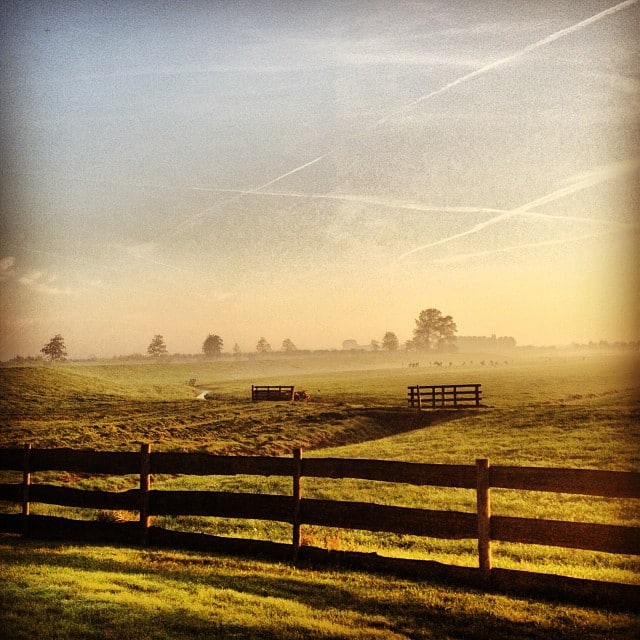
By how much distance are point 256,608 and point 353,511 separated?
259 centimetres

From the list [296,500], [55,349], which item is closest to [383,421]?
[296,500]

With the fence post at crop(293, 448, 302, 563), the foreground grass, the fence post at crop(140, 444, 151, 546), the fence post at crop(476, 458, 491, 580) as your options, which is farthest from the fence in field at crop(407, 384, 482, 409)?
the foreground grass

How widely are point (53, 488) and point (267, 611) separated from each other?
6.60 metres

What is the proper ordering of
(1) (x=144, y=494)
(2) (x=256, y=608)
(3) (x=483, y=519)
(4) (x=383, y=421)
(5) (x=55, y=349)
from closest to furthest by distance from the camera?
(2) (x=256, y=608) < (3) (x=483, y=519) < (1) (x=144, y=494) < (4) (x=383, y=421) < (5) (x=55, y=349)

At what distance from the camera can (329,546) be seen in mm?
10164

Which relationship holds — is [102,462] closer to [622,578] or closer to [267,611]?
[267,611]

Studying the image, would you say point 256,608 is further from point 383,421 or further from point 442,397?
point 442,397

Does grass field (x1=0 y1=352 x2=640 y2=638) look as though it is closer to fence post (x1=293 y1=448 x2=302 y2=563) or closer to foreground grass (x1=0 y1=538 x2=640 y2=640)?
foreground grass (x1=0 y1=538 x2=640 y2=640)

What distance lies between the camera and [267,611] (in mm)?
7160

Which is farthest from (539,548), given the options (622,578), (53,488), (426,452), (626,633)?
(426,452)

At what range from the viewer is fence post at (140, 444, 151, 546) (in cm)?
1075

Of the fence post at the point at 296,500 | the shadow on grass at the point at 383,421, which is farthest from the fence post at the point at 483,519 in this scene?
the shadow on grass at the point at 383,421

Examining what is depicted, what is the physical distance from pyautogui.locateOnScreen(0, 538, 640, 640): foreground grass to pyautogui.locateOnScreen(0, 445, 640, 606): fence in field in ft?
1.46

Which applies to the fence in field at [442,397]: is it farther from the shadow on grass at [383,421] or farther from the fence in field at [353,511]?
the fence in field at [353,511]
